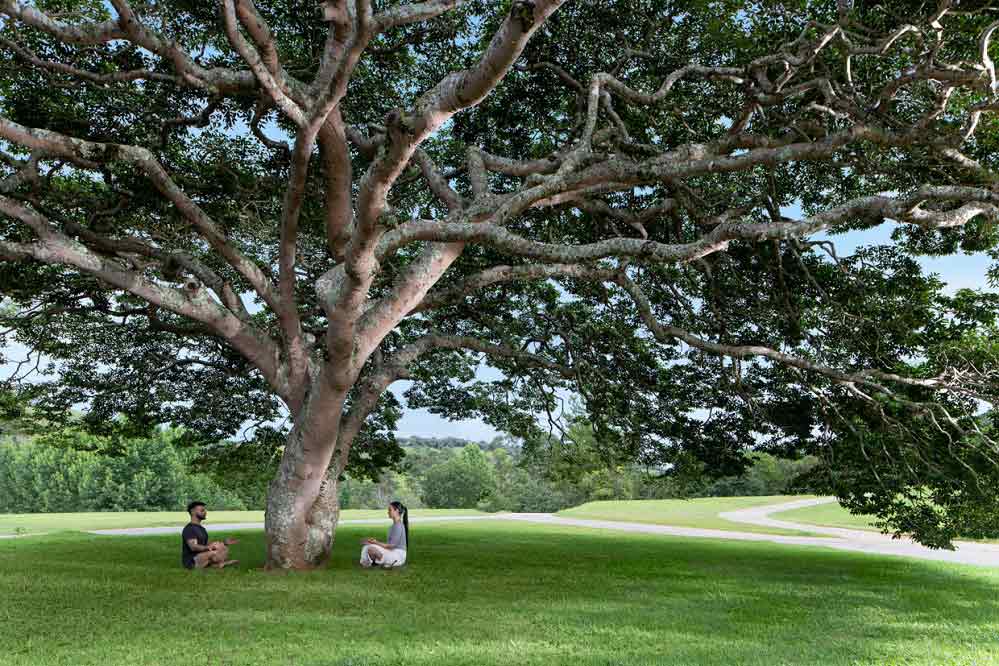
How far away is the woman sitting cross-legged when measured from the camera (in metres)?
10.1

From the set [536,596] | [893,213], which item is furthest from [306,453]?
[893,213]

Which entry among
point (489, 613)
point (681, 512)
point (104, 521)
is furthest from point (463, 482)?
point (489, 613)

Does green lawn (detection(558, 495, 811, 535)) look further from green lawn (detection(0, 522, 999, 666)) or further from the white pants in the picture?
the white pants

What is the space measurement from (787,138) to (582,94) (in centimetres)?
287

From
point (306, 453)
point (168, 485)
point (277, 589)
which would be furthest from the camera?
point (168, 485)

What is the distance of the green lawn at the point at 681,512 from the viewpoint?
2647cm

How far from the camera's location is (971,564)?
14.5 meters

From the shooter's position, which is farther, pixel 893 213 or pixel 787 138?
pixel 787 138

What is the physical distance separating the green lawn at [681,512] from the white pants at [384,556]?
56.7 feet

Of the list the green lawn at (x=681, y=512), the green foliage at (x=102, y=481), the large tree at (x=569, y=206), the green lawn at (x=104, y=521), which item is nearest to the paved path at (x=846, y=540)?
the green lawn at (x=681, y=512)

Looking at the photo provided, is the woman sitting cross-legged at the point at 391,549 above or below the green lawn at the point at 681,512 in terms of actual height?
above

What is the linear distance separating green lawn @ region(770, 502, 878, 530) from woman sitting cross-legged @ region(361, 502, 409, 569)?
25.2m

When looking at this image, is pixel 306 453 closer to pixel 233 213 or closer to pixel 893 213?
pixel 233 213

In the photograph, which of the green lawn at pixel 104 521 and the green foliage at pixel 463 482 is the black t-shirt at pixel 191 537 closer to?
the green lawn at pixel 104 521
